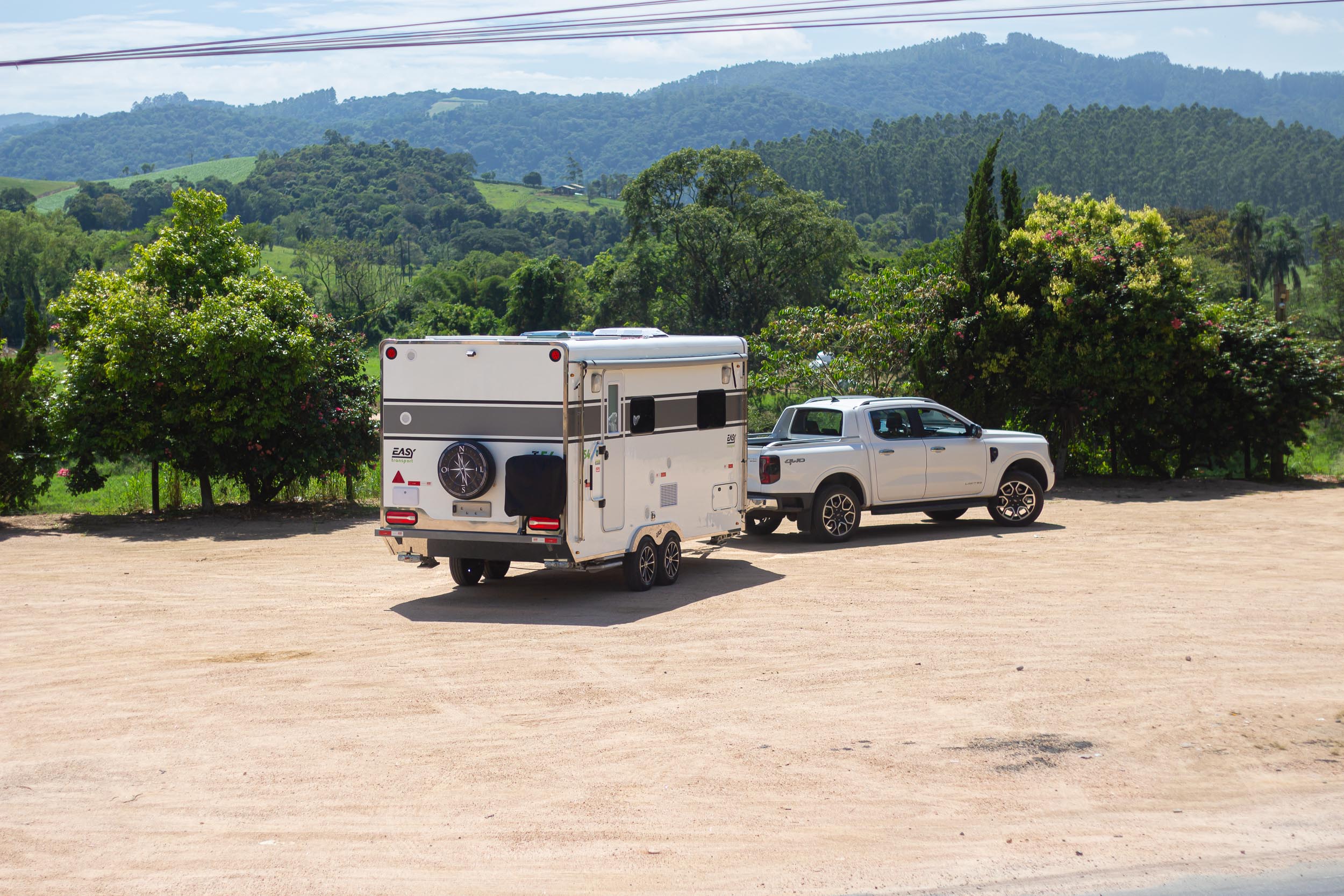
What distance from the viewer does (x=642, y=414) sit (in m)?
12.8

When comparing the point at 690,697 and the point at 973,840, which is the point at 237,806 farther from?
the point at 973,840

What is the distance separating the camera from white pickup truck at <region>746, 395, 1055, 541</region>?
16.0 m

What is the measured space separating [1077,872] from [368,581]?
9578 millimetres

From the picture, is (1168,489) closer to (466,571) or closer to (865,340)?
(865,340)

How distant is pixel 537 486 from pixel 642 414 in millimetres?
1691

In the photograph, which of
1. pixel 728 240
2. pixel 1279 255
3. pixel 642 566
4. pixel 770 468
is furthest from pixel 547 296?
pixel 642 566

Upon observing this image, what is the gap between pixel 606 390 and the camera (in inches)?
482

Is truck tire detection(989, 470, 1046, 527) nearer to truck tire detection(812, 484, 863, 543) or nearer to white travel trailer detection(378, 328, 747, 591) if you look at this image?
truck tire detection(812, 484, 863, 543)

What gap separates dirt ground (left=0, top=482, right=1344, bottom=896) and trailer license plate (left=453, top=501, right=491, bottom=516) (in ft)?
3.24

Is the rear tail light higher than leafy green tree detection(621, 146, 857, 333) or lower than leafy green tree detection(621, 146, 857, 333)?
lower

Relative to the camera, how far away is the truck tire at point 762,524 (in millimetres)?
16812

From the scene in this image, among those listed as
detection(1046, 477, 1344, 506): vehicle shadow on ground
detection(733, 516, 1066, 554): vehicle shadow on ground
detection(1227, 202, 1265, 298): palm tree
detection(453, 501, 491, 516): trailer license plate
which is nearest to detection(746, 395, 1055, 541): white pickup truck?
detection(733, 516, 1066, 554): vehicle shadow on ground

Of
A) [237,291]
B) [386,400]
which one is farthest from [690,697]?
[237,291]

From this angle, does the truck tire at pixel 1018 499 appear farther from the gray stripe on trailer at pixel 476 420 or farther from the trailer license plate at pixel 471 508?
the trailer license plate at pixel 471 508
